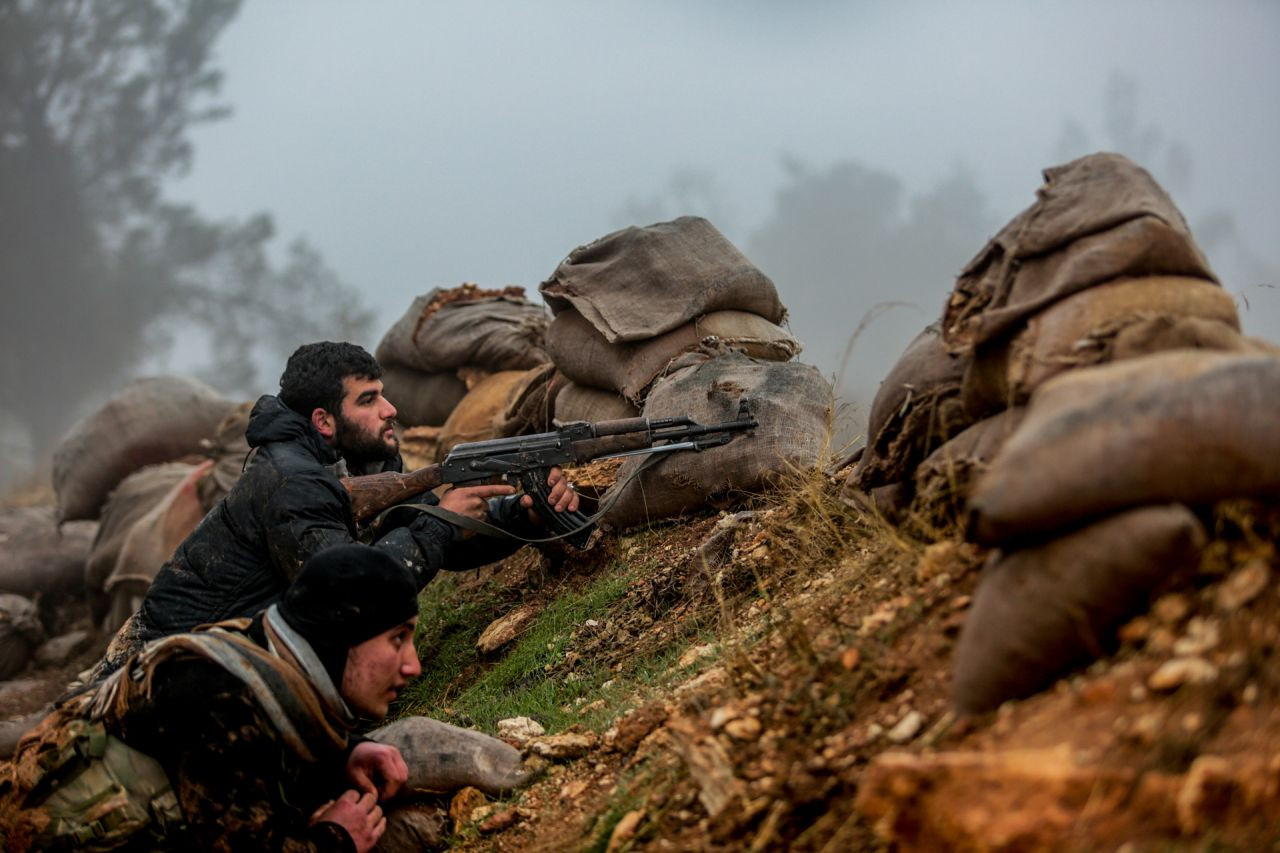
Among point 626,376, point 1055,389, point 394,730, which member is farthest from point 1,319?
point 1055,389

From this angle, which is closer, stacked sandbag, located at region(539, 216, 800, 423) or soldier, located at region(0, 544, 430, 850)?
soldier, located at region(0, 544, 430, 850)

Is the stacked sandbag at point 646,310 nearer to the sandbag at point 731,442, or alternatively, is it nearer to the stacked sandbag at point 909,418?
the sandbag at point 731,442

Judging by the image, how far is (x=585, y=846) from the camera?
275 centimetres

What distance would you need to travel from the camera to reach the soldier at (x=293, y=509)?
449 centimetres

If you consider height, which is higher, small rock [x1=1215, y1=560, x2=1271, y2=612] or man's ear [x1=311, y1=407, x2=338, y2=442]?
man's ear [x1=311, y1=407, x2=338, y2=442]

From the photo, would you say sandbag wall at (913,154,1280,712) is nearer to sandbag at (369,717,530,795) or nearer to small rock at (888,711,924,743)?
small rock at (888,711,924,743)

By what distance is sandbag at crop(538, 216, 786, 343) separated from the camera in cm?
611

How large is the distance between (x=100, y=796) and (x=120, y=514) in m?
6.42

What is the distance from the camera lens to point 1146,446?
203cm

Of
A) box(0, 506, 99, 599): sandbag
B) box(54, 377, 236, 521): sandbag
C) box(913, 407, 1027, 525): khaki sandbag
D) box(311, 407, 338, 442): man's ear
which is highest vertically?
box(54, 377, 236, 521): sandbag

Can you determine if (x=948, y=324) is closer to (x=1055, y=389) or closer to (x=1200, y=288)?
(x=1200, y=288)

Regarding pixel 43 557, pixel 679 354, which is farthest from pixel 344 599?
pixel 43 557

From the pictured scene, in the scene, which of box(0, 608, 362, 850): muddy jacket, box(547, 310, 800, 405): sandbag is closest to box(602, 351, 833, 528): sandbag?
box(547, 310, 800, 405): sandbag

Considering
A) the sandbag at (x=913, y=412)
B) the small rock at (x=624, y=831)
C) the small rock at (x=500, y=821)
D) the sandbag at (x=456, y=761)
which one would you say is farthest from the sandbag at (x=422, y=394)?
the small rock at (x=624, y=831)
